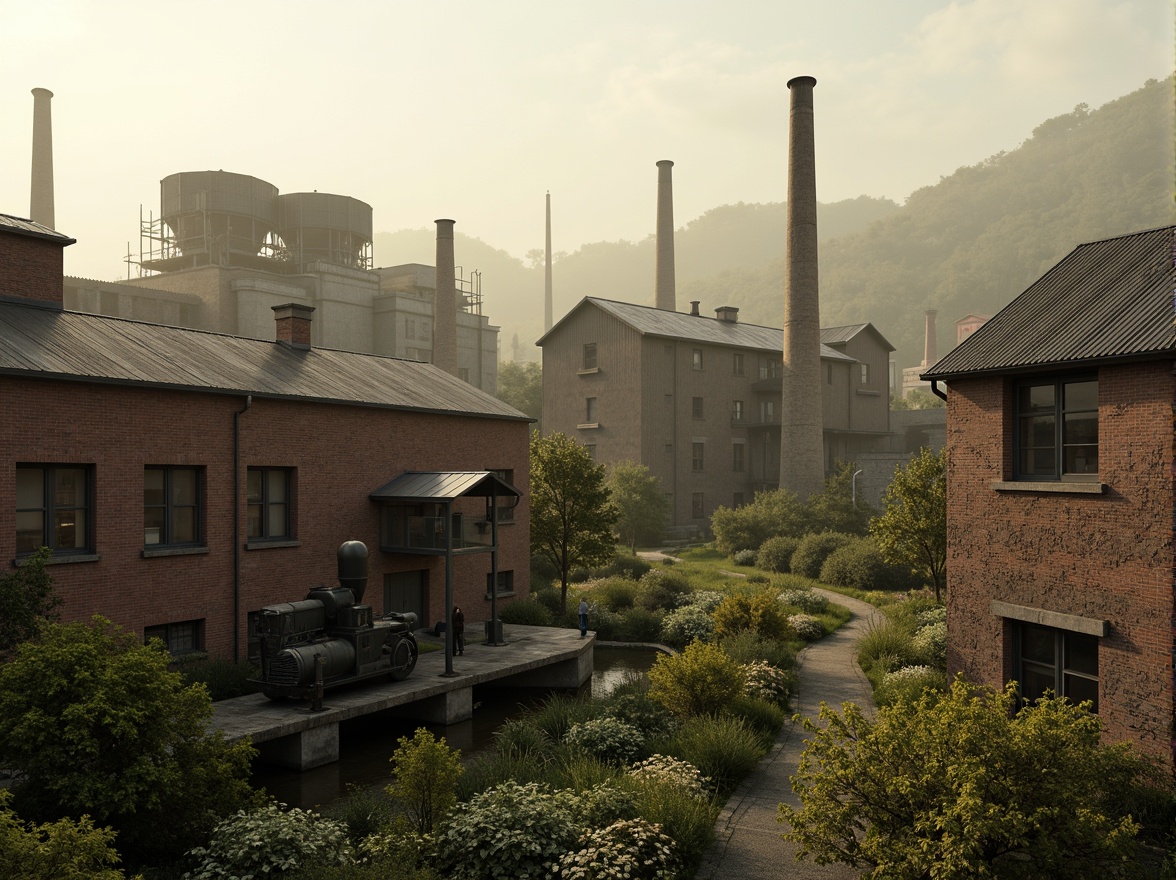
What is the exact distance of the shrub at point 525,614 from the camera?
2677cm

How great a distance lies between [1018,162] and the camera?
162m

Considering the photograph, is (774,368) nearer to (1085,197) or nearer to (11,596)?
(11,596)

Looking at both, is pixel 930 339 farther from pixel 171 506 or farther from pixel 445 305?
pixel 171 506

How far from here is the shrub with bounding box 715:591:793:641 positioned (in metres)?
23.9

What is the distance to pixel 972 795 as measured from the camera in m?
7.61

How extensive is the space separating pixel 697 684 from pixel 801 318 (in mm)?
32570

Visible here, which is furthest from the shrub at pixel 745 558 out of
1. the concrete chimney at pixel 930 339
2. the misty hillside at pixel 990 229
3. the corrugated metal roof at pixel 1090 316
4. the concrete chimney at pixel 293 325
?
the misty hillside at pixel 990 229

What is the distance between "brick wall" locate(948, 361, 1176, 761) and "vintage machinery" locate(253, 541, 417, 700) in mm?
11637

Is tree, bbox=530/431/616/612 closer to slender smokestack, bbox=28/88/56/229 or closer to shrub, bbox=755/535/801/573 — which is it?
Answer: shrub, bbox=755/535/801/573

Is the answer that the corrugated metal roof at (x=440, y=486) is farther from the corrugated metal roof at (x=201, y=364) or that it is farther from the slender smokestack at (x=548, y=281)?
the slender smokestack at (x=548, y=281)

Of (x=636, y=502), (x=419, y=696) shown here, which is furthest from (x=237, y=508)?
(x=636, y=502)

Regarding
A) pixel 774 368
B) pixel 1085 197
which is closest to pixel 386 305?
pixel 774 368

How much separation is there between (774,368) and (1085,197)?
105 meters

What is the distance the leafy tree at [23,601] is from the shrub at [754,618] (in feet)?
55.4
